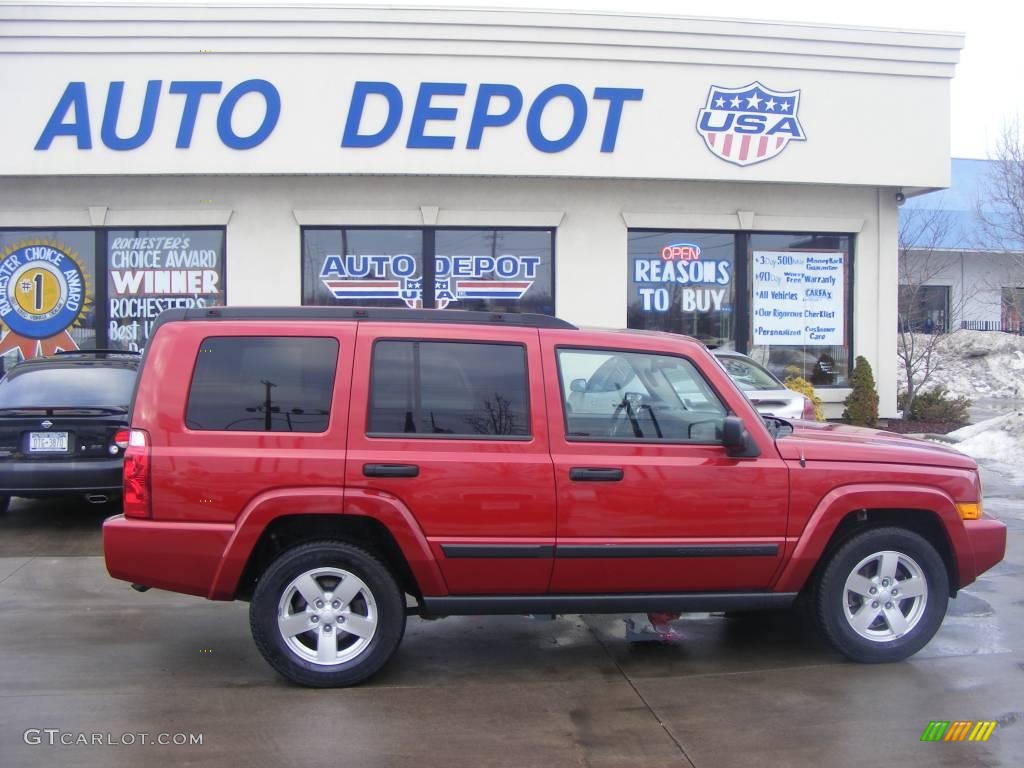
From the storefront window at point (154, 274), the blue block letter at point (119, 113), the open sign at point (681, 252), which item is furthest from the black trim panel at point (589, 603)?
the blue block letter at point (119, 113)

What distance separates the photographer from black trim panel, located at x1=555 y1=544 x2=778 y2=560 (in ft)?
15.8

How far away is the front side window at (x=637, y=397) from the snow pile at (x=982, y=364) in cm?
2282

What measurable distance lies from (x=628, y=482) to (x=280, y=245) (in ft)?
32.4

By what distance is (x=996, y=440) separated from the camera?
13172 millimetres

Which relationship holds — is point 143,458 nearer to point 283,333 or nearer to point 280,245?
point 283,333

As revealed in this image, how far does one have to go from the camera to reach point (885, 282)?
14.7 metres

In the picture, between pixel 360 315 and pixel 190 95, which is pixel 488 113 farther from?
pixel 360 315

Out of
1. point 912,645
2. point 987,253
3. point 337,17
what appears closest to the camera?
point 912,645

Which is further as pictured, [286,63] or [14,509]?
[286,63]

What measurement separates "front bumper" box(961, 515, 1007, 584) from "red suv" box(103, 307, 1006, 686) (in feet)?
0.99

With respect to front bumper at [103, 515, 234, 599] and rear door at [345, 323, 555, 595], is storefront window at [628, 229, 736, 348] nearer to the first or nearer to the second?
rear door at [345, 323, 555, 595]

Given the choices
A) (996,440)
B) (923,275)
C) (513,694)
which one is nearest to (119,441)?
(513,694)

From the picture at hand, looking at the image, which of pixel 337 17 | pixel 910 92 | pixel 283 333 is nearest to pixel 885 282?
pixel 910 92

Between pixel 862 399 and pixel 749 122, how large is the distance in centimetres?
447
